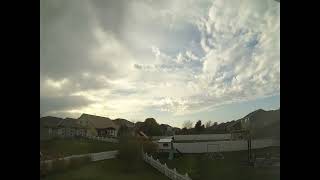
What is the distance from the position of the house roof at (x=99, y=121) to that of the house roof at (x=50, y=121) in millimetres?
89

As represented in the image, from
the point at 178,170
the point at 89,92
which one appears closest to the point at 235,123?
the point at 178,170

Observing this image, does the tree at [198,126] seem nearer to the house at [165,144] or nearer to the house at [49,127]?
the house at [165,144]

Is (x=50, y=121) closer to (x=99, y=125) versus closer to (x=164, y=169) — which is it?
(x=99, y=125)

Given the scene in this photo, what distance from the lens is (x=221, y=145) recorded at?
1518mm

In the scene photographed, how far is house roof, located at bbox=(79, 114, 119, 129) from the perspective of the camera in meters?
1.32

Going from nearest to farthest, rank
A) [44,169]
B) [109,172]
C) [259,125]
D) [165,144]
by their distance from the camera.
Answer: [44,169]
[109,172]
[165,144]
[259,125]

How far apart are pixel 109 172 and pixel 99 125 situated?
0.17 metres

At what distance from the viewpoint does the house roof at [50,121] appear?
1227 mm

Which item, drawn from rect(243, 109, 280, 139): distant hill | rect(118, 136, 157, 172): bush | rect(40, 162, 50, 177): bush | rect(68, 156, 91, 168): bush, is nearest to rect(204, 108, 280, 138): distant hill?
rect(243, 109, 280, 139): distant hill

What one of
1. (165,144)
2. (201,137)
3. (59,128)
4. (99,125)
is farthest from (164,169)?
(59,128)

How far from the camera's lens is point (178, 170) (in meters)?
1.43

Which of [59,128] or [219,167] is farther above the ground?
[59,128]
